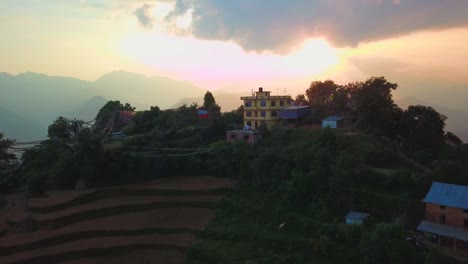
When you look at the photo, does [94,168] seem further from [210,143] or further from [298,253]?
[298,253]

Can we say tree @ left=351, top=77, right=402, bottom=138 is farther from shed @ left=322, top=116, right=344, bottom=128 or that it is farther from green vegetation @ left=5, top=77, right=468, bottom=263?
shed @ left=322, top=116, right=344, bottom=128

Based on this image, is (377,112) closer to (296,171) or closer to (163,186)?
(296,171)

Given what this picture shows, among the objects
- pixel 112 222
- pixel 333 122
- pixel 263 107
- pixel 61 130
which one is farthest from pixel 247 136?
pixel 61 130

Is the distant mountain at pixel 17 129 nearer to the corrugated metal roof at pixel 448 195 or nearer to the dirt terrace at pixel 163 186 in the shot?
the dirt terrace at pixel 163 186

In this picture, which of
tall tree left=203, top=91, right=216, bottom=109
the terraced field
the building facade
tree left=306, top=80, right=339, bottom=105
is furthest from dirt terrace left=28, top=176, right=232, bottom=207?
tree left=306, top=80, right=339, bottom=105

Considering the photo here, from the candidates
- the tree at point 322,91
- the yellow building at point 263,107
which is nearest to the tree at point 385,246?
the yellow building at point 263,107

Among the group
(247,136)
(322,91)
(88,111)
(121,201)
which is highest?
(88,111)
